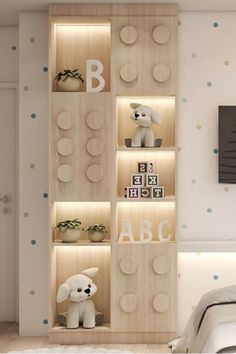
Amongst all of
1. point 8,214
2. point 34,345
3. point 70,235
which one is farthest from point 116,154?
point 34,345

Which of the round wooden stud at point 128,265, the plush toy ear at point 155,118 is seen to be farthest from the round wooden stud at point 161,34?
the round wooden stud at point 128,265

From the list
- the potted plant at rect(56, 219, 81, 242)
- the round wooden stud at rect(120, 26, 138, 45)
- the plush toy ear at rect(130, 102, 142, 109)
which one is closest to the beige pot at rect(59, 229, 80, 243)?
the potted plant at rect(56, 219, 81, 242)

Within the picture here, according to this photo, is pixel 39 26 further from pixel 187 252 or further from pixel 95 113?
pixel 187 252

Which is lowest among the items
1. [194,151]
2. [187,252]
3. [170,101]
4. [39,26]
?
[187,252]

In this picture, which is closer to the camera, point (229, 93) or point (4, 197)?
point (229, 93)

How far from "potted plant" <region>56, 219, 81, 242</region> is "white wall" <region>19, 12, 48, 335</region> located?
305mm

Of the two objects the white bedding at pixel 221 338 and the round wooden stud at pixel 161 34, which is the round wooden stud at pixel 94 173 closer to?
the round wooden stud at pixel 161 34

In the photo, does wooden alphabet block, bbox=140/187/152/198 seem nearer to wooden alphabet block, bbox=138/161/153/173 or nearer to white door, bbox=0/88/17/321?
wooden alphabet block, bbox=138/161/153/173

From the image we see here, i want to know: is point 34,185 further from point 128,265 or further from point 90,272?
point 128,265

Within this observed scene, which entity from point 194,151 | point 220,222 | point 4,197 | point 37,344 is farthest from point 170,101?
point 37,344

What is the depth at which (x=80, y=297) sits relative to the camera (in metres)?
5.30

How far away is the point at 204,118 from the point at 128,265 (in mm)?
1319

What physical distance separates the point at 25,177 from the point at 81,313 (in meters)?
1.16

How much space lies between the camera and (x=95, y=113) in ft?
17.6
